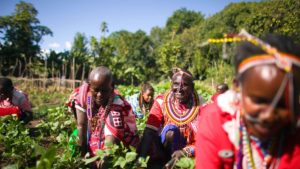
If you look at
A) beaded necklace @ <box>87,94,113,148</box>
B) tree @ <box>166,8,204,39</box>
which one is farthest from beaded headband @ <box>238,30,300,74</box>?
tree @ <box>166,8,204,39</box>

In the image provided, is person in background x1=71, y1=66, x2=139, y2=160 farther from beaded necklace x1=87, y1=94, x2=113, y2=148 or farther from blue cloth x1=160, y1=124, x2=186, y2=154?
blue cloth x1=160, y1=124, x2=186, y2=154

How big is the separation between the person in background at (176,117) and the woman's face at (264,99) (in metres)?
2.39

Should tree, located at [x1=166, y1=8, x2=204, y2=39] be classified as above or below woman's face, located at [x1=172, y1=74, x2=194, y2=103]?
above

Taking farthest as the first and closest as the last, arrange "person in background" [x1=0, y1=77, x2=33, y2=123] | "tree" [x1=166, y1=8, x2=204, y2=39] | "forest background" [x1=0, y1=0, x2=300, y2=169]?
"tree" [x1=166, y1=8, x2=204, y2=39] < "person in background" [x1=0, y1=77, x2=33, y2=123] < "forest background" [x1=0, y1=0, x2=300, y2=169]

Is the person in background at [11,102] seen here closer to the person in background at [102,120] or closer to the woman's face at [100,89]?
the person in background at [102,120]

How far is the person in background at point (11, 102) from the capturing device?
4.68 metres

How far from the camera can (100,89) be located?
3.03m

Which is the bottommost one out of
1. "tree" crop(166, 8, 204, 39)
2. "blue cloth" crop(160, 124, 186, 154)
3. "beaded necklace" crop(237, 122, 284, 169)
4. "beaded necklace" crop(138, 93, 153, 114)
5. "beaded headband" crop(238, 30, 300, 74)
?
"blue cloth" crop(160, 124, 186, 154)

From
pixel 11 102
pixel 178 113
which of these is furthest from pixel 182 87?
pixel 11 102

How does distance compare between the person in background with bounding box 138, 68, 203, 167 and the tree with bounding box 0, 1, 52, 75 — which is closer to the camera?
the person in background with bounding box 138, 68, 203, 167

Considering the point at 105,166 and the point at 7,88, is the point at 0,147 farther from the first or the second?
the point at 7,88

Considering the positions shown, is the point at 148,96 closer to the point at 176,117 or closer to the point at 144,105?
the point at 144,105

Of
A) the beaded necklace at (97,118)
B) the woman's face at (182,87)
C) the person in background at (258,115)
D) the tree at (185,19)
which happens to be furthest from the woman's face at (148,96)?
the tree at (185,19)

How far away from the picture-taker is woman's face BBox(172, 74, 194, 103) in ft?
11.6
